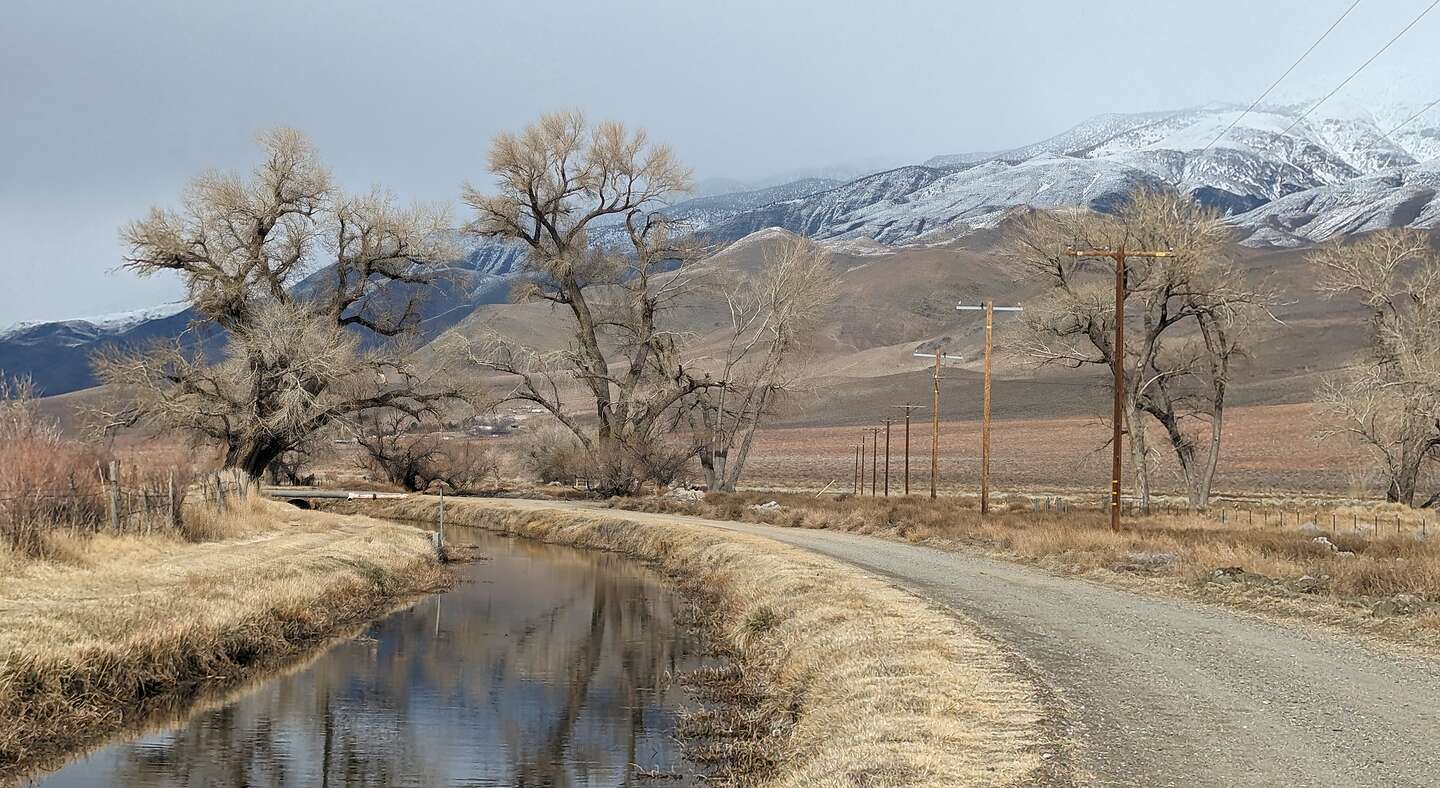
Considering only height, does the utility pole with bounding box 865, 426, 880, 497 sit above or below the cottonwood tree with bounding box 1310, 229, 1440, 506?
below

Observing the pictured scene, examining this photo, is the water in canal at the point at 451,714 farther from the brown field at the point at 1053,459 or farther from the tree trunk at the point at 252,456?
the brown field at the point at 1053,459

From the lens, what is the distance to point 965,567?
29297 mm

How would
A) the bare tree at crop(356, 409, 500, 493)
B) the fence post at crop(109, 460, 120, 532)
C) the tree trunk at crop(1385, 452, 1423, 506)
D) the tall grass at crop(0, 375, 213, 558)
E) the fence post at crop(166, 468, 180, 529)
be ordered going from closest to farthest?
the tall grass at crop(0, 375, 213, 558) < the fence post at crop(109, 460, 120, 532) < the fence post at crop(166, 468, 180, 529) < the tree trunk at crop(1385, 452, 1423, 506) < the bare tree at crop(356, 409, 500, 493)

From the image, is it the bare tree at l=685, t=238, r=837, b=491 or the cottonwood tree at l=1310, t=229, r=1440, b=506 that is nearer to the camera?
the cottonwood tree at l=1310, t=229, r=1440, b=506

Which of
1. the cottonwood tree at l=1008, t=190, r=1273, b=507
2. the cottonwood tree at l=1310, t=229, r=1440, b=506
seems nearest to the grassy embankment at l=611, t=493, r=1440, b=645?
the cottonwood tree at l=1310, t=229, r=1440, b=506

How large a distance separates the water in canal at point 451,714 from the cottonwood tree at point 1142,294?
2616cm

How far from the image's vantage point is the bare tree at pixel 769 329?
6119cm

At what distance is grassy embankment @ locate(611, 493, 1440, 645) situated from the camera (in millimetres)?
20125

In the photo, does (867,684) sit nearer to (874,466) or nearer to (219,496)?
(219,496)

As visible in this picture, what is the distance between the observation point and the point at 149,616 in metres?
17.2

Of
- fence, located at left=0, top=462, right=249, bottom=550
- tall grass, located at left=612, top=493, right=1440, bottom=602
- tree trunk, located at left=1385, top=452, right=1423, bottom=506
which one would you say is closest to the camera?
fence, located at left=0, top=462, right=249, bottom=550

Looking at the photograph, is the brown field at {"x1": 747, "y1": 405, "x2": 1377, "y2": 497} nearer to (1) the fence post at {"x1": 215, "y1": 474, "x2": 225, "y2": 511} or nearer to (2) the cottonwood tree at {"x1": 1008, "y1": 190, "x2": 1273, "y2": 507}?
(2) the cottonwood tree at {"x1": 1008, "y1": 190, "x2": 1273, "y2": 507}

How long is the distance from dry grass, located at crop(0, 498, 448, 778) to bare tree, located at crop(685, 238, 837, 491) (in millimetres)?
32399

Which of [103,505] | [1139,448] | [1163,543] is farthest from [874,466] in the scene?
[103,505]
